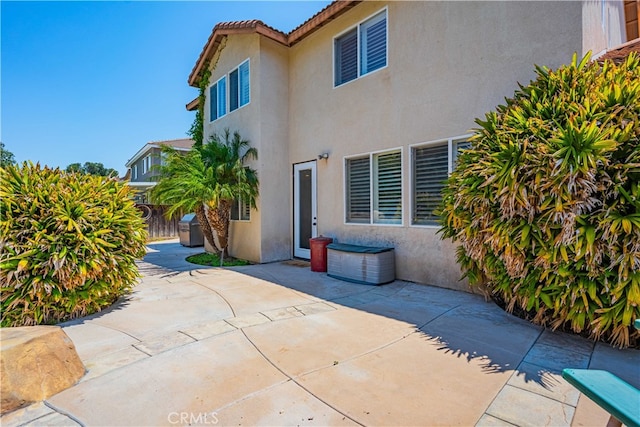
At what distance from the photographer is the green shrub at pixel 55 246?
430cm

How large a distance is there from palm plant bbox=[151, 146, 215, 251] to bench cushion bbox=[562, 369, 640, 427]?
8497 mm

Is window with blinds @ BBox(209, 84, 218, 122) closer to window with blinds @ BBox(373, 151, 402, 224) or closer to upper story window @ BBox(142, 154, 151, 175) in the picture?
window with blinds @ BBox(373, 151, 402, 224)

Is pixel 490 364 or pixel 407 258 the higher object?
pixel 407 258

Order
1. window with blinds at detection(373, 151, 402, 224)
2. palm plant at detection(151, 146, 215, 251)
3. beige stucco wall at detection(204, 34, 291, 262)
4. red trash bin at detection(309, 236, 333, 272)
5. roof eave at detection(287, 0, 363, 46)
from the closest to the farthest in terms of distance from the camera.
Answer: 1. window with blinds at detection(373, 151, 402, 224)
2. roof eave at detection(287, 0, 363, 46)
3. red trash bin at detection(309, 236, 333, 272)
4. palm plant at detection(151, 146, 215, 251)
5. beige stucco wall at detection(204, 34, 291, 262)

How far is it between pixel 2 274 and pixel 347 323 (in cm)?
477

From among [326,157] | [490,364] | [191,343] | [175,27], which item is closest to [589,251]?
[490,364]

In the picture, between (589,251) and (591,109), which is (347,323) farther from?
(591,109)

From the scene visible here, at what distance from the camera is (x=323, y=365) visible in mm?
3281

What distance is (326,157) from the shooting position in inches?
345

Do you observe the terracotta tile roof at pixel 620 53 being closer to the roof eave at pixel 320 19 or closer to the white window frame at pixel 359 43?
the white window frame at pixel 359 43

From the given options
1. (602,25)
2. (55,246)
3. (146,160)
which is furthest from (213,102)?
Result: (146,160)

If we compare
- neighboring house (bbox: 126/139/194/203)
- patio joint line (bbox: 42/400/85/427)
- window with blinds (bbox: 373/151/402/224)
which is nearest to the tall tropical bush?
window with blinds (bbox: 373/151/402/224)

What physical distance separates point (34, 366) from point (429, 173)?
6.68 m

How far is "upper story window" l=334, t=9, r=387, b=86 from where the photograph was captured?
7.62m
